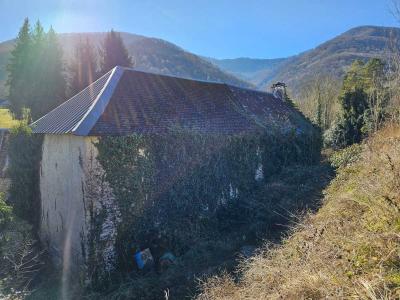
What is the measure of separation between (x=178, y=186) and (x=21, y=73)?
77.3 ft

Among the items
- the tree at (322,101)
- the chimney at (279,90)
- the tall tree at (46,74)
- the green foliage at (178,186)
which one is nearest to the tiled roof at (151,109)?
the green foliage at (178,186)

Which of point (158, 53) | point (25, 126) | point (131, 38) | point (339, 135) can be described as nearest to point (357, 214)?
point (25, 126)

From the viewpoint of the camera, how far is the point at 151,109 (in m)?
11.4

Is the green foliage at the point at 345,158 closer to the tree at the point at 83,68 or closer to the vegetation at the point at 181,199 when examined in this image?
the vegetation at the point at 181,199

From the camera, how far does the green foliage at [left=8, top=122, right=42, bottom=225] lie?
40.9ft

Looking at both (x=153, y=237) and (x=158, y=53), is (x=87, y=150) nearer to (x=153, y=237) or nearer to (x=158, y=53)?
(x=153, y=237)

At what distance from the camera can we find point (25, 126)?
41.2 ft

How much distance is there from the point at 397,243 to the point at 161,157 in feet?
24.4

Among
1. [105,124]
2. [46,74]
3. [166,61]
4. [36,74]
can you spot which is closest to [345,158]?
[105,124]

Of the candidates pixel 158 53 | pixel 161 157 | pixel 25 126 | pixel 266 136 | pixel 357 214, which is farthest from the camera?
pixel 158 53

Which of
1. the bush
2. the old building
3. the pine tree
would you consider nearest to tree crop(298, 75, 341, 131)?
the old building

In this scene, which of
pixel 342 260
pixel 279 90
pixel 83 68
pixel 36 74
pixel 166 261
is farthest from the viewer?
pixel 83 68

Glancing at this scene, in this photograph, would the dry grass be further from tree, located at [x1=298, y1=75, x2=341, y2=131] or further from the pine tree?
the pine tree

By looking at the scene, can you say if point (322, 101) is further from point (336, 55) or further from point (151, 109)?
point (336, 55)
